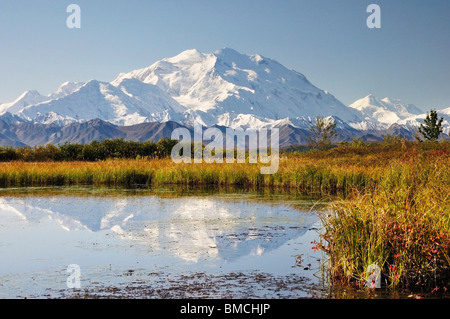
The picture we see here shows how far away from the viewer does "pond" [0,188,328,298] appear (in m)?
9.70

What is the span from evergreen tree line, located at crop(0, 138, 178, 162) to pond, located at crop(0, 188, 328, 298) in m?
26.2

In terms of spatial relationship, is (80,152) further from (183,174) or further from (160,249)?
(160,249)

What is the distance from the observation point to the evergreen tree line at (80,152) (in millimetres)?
48344

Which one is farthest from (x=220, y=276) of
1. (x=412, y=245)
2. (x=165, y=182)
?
(x=165, y=182)

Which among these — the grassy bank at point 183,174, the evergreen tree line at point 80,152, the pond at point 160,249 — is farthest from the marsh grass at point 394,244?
the evergreen tree line at point 80,152

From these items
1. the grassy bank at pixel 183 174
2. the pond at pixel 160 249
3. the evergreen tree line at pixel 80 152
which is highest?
the evergreen tree line at pixel 80 152

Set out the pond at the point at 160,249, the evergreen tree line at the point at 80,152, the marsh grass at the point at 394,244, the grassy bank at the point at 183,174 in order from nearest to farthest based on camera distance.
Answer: the marsh grass at the point at 394,244 < the pond at the point at 160,249 < the grassy bank at the point at 183,174 < the evergreen tree line at the point at 80,152

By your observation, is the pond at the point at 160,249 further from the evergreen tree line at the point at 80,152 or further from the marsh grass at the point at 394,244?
the evergreen tree line at the point at 80,152

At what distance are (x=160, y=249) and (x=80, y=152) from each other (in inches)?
1515

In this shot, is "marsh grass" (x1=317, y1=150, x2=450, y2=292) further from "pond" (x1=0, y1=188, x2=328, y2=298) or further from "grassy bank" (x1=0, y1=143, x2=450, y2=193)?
"grassy bank" (x1=0, y1=143, x2=450, y2=193)

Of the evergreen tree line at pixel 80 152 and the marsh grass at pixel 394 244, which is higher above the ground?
the evergreen tree line at pixel 80 152

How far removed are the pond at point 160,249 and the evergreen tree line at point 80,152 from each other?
85.8 ft

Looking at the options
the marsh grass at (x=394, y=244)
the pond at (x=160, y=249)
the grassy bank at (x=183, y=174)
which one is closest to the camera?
the marsh grass at (x=394, y=244)

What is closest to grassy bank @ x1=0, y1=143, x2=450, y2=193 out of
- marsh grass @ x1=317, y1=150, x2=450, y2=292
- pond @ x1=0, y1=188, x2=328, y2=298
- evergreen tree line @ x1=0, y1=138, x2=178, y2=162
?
pond @ x1=0, y1=188, x2=328, y2=298
